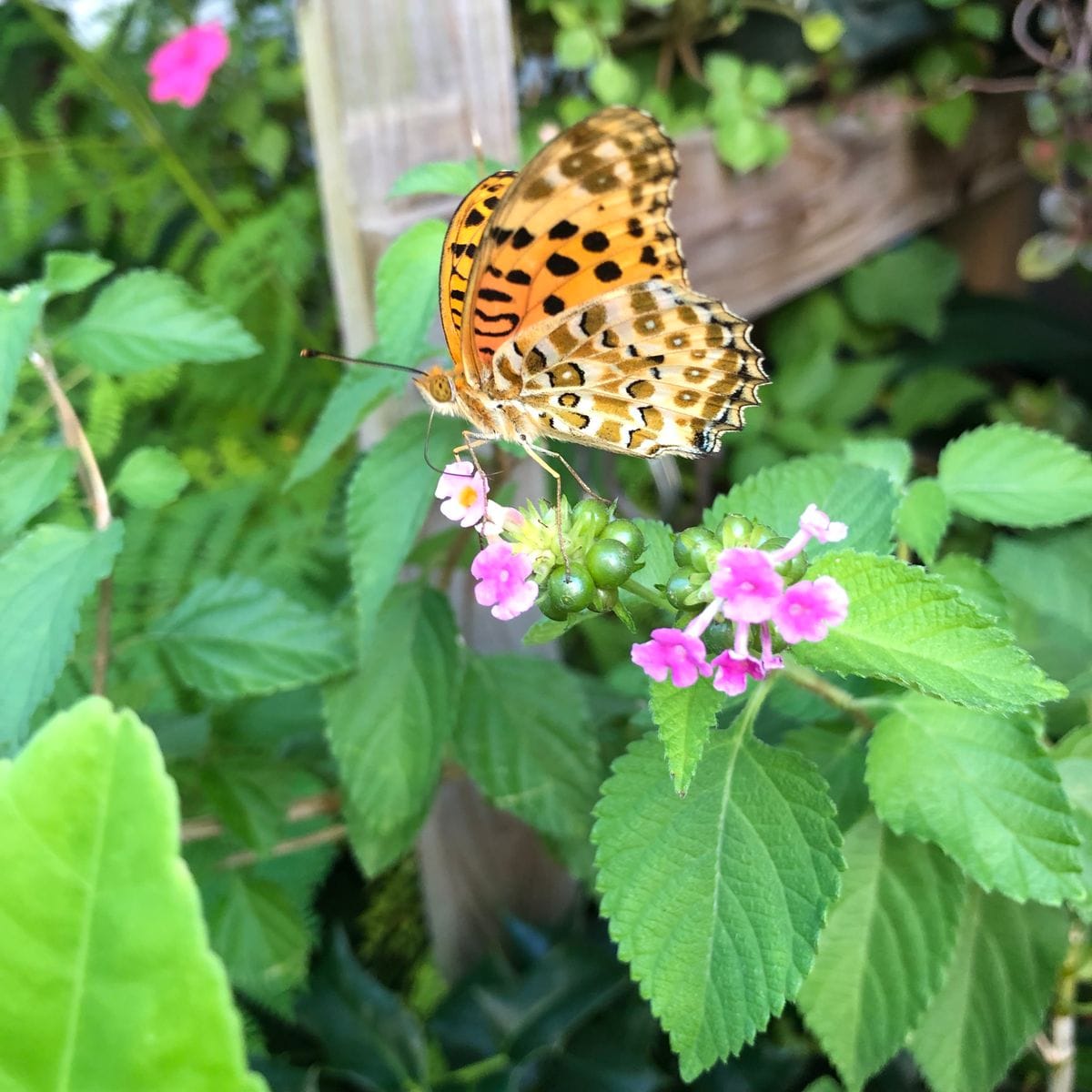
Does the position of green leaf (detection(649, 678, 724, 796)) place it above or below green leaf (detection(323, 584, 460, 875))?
above

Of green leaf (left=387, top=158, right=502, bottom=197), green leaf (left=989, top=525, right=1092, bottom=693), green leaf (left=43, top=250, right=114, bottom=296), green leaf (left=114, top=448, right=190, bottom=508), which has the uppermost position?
green leaf (left=387, top=158, right=502, bottom=197)

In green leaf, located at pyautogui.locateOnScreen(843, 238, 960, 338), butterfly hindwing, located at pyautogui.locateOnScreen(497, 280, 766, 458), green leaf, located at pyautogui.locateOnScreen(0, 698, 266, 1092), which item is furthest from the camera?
green leaf, located at pyautogui.locateOnScreen(843, 238, 960, 338)

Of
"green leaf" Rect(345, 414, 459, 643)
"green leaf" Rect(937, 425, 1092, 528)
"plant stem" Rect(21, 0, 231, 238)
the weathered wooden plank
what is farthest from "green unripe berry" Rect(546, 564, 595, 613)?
"plant stem" Rect(21, 0, 231, 238)

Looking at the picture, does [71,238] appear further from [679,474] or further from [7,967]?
[7,967]

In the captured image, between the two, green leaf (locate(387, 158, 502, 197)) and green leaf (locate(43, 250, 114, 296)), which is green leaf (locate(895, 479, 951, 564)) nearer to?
green leaf (locate(387, 158, 502, 197))

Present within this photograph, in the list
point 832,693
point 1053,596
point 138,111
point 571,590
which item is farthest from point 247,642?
point 138,111

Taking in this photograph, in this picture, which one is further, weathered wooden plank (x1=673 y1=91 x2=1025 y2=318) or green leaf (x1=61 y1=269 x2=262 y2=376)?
weathered wooden plank (x1=673 y1=91 x2=1025 y2=318)

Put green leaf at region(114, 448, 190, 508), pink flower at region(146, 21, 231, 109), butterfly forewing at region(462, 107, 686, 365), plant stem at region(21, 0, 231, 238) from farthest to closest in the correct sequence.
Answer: plant stem at region(21, 0, 231, 238), pink flower at region(146, 21, 231, 109), green leaf at region(114, 448, 190, 508), butterfly forewing at region(462, 107, 686, 365)

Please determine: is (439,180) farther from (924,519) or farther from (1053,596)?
(1053,596)
